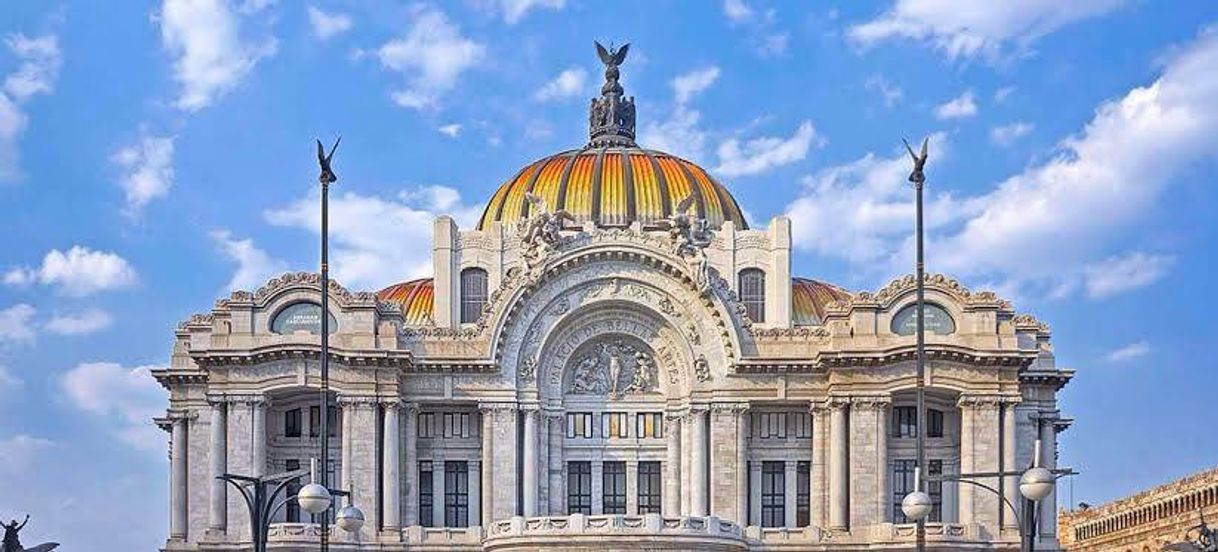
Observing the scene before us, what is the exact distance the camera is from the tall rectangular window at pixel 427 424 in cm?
8062

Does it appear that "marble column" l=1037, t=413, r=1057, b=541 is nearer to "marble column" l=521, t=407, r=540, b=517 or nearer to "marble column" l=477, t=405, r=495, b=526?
"marble column" l=521, t=407, r=540, b=517

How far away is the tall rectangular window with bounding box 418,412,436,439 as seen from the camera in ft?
265

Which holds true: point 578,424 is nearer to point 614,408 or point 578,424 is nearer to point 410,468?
point 614,408

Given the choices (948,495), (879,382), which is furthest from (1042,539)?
(879,382)

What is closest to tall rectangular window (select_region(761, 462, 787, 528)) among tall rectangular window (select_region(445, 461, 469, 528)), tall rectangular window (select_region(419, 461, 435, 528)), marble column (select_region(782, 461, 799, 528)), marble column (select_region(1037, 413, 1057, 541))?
marble column (select_region(782, 461, 799, 528))

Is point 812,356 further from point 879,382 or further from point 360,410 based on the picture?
point 360,410

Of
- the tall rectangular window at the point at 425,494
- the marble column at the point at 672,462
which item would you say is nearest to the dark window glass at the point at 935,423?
the marble column at the point at 672,462

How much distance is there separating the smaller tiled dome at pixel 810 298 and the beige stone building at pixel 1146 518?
18.8 m

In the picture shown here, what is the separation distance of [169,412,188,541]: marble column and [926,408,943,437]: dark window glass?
31.0 m

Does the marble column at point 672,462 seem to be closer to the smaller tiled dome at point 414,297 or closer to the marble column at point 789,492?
the marble column at point 789,492

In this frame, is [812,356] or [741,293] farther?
[741,293]

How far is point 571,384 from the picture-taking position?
81250 mm

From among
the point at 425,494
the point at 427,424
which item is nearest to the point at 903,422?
the point at 427,424

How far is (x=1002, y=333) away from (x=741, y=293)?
1248 centimetres
